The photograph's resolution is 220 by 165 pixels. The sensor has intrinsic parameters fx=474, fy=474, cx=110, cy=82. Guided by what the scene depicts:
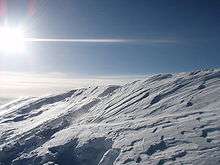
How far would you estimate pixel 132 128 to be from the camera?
75.4 metres

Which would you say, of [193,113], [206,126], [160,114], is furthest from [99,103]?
[206,126]

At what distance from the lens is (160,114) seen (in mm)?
80688

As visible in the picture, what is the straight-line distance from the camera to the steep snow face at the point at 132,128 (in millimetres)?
60594

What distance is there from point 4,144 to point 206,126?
191 ft

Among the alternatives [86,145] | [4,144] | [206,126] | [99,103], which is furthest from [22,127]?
[206,126]

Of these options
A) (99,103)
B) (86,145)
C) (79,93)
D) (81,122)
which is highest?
(79,93)

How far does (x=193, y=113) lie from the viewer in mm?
71062

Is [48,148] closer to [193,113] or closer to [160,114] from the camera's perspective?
[160,114]

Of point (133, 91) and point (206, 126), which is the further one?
point (133, 91)

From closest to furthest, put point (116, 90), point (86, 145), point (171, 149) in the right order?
point (171, 149) < point (86, 145) < point (116, 90)

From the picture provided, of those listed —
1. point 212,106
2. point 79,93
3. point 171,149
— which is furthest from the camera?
point 79,93

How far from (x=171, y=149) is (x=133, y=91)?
162 feet

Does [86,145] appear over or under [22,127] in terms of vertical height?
under

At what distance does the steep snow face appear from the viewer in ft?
199
